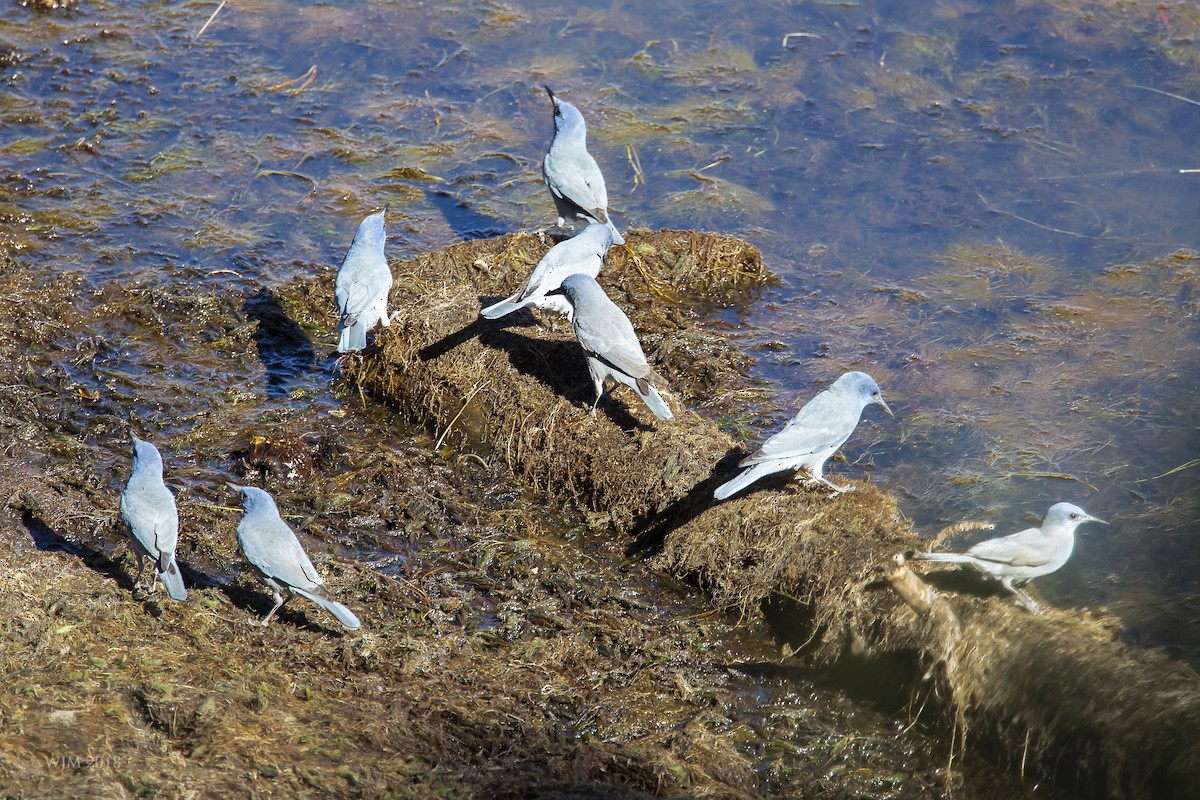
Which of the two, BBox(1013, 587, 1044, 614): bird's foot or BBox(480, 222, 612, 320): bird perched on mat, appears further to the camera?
BBox(480, 222, 612, 320): bird perched on mat

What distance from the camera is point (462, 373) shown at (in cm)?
785

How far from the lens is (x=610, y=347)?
6785 millimetres

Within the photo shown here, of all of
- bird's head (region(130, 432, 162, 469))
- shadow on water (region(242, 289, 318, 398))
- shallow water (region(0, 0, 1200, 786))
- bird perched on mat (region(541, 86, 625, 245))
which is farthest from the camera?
bird perched on mat (region(541, 86, 625, 245))

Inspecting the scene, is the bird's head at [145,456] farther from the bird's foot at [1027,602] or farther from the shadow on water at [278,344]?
the bird's foot at [1027,602]

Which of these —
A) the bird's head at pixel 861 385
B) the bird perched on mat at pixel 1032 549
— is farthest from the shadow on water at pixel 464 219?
the bird perched on mat at pixel 1032 549

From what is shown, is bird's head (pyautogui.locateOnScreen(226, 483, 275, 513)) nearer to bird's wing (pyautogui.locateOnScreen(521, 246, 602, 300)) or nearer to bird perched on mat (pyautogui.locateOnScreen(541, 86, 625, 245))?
bird's wing (pyautogui.locateOnScreen(521, 246, 602, 300))

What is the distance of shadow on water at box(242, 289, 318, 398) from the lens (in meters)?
8.48

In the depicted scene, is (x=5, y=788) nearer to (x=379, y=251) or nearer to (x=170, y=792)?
(x=170, y=792)

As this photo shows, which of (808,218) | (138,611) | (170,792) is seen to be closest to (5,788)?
(170,792)

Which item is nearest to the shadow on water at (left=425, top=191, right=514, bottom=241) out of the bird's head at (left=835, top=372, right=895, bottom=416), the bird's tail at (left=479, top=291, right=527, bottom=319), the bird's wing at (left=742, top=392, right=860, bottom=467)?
the bird's tail at (left=479, top=291, right=527, bottom=319)

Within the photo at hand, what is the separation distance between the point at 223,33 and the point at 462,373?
30.5ft

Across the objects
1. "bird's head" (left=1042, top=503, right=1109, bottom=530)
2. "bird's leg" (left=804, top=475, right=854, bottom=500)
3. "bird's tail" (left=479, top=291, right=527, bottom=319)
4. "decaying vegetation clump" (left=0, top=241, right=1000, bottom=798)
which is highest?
"bird's tail" (left=479, top=291, right=527, bottom=319)

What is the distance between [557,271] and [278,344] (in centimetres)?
277

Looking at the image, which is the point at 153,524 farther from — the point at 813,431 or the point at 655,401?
the point at 813,431
